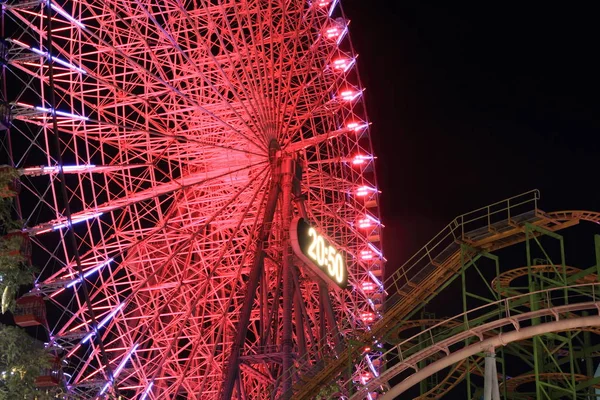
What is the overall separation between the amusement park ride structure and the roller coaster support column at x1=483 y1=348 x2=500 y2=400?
1694mm

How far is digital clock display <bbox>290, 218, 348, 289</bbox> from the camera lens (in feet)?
115

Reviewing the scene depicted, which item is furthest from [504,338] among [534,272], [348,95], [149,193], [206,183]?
[348,95]

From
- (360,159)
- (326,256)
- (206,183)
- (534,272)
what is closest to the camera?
(534,272)

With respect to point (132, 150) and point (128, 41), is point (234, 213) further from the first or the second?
point (128, 41)

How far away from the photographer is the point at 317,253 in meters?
36.1

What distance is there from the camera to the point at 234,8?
39.8 metres

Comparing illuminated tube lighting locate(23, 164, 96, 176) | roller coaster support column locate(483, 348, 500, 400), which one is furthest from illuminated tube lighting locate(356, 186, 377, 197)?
roller coaster support column locate(483, 348, 500, 400)

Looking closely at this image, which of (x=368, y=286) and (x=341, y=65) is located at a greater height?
(x=341, y=65)

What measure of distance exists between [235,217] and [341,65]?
8.63 meters

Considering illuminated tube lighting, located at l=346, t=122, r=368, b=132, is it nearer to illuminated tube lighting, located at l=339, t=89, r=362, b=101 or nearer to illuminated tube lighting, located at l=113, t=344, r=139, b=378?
illuminated tube lighting, located at l=339, t=89, r=362, b=101

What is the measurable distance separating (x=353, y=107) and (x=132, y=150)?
10.9 meters

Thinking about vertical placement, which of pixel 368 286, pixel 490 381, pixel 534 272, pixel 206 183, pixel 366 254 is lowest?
pixel 490 381

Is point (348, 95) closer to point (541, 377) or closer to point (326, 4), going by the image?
point (326, 4)

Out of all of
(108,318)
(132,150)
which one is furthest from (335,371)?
(132,150)
